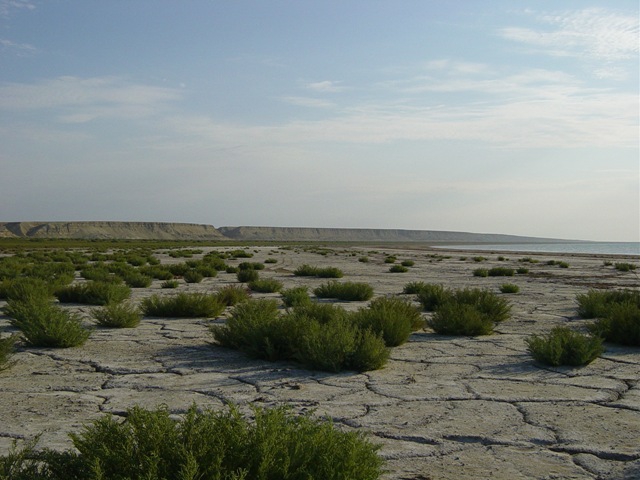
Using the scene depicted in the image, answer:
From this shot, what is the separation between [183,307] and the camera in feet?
35.3

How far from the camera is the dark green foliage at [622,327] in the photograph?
8.28 metres

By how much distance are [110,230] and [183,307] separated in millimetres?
171279

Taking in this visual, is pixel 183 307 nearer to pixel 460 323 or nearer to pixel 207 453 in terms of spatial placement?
pixel 460 323

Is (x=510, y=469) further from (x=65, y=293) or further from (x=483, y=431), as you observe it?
(x=65, y=293)

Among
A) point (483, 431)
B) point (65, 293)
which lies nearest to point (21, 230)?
point (65, 293)

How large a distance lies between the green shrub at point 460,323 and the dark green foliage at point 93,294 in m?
6.27

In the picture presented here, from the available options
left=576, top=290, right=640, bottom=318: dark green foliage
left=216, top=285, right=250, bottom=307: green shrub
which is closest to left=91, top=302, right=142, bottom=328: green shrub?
left=216, top=285, right=250, bottom=307: green shrub

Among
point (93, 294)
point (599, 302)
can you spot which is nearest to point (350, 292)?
point (599, 302)

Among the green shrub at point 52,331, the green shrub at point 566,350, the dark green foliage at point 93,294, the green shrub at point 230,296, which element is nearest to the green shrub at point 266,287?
the green shrub at point 230,296

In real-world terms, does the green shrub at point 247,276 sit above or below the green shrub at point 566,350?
below

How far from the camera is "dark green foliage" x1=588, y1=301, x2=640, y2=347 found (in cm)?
828

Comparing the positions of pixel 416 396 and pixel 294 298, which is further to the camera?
pixel 294 298

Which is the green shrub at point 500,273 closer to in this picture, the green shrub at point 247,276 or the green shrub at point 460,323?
the green shrub at point 247,276

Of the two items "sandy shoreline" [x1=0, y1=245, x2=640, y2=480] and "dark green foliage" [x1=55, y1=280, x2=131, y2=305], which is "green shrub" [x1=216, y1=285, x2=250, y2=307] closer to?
"dark green foliage" [x1=55, y1=280, x2=131, y2=305]
